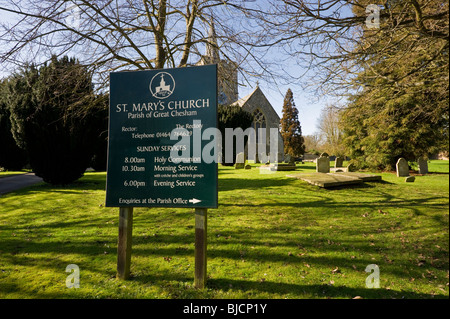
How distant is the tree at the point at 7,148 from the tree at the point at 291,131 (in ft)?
122

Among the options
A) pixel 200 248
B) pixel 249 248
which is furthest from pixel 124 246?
pixel 249 248

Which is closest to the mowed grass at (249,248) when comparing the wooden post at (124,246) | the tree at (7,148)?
the wooden post at (124,246)

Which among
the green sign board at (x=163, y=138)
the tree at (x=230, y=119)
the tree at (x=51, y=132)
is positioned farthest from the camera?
the tree at (x=230, y=119)

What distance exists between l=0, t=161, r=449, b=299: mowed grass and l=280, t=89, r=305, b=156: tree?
1442 inches

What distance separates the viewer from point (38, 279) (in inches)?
134

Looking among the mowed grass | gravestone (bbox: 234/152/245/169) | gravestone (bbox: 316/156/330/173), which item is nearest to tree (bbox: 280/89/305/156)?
gravestone (bbox: 234/152/245/169)

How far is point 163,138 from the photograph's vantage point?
10.8 feet

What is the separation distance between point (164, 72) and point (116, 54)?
4.58 metres

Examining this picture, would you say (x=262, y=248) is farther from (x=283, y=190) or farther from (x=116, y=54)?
(x=116, y=54)

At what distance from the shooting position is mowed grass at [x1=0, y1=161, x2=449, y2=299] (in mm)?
3057

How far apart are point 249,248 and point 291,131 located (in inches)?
1695

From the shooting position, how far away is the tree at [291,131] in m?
43.6

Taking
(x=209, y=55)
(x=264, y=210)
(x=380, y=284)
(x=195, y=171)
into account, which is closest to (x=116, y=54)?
(x=209, y=55)

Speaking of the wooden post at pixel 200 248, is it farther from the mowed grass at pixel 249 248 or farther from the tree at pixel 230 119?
the tree at pixel 230 119
